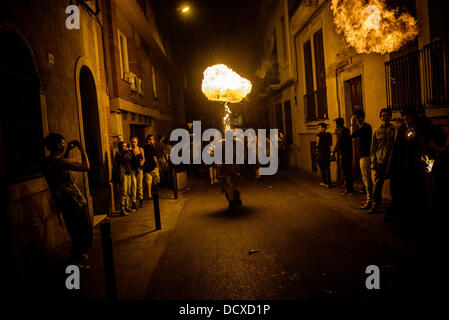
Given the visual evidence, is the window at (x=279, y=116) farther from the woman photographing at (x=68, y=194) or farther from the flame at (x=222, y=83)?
the woman photographing at (x=68, y=194)

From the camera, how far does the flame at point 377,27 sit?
6867 millimetres

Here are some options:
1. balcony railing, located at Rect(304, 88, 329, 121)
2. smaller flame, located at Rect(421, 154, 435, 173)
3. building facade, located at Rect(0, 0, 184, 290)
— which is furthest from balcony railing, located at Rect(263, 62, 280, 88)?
smaller flame, located at Rect(421, 154, 435, 173)

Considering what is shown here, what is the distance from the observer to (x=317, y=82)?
13297 millimetres

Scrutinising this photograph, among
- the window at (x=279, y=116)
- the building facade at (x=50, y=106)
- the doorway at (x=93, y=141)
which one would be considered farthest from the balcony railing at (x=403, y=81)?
the window at (x=279, y=116)

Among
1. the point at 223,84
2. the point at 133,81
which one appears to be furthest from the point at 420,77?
the point at 133,81

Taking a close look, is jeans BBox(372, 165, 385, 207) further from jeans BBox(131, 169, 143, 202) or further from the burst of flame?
the burst of flame

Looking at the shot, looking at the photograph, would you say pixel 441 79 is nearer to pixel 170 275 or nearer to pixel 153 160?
pixel 170 275

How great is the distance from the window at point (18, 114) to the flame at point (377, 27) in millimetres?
7389

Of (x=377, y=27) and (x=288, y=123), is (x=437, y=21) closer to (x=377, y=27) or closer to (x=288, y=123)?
(x=377, y=27)

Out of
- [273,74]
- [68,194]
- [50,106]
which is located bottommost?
[68,194]


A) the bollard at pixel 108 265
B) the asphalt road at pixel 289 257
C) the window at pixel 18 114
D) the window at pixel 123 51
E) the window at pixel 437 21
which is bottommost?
the asphalt road at pixel 289 257

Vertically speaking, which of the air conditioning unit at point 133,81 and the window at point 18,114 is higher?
the air conditioning unit at point 133,81

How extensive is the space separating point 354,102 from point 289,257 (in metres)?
7.30
